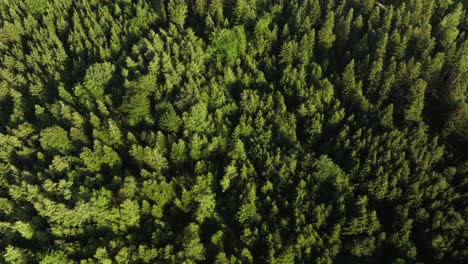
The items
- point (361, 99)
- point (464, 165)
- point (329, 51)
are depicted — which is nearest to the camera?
point (464, 165)

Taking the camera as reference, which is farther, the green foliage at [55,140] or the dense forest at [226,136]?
the green foliage at [55,140]

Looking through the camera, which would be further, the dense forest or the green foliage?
the green foliage

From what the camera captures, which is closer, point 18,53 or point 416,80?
point 416,80

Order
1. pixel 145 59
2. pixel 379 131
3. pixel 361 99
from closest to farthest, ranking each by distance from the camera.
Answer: pixel 379 131 → pixel 361 99 → pixel 145 59

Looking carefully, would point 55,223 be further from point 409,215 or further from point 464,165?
point 464,165

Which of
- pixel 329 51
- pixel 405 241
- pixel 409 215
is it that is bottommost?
pixel 405 241

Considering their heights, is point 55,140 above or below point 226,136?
below

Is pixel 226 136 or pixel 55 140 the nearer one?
pixel 55 140

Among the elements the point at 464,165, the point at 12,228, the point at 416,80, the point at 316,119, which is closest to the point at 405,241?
the point at 464,165
